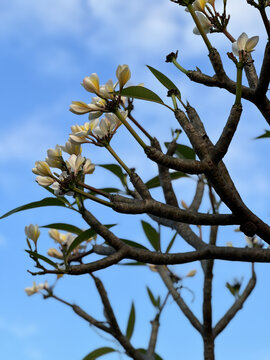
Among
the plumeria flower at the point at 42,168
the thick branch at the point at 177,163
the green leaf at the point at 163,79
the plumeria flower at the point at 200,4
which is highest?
the plumeria flower at the point at 200,4

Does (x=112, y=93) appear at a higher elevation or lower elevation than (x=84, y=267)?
higher

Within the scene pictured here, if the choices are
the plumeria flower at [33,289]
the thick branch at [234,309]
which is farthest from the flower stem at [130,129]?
the plumeria flower at [33,289]

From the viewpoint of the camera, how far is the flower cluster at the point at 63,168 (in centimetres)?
150

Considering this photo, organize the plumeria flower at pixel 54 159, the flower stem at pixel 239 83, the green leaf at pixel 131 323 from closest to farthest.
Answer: the flower stem at pixel 239 83
the plumeria flower at pixel 54 159
the green leaf at pixel 131 323

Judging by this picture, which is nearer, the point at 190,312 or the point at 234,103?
the point at 234,103

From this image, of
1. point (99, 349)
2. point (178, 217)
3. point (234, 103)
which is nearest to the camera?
point (234, 103)

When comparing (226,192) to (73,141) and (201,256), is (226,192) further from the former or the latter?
(73,141)

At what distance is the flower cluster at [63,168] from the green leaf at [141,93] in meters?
0.25

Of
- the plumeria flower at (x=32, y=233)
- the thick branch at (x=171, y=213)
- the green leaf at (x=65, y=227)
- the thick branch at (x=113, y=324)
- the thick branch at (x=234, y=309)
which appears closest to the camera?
the thick branch at (x=171, y=213)

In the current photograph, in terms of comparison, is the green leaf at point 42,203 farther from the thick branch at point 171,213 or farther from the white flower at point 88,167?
the thick branch at point 171,213

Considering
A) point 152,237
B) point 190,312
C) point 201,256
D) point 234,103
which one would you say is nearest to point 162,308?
point 190,312

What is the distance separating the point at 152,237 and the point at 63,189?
2.89ft

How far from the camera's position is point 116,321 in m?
2.22

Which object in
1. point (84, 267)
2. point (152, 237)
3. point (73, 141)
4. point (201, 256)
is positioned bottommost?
point (84, 267)
